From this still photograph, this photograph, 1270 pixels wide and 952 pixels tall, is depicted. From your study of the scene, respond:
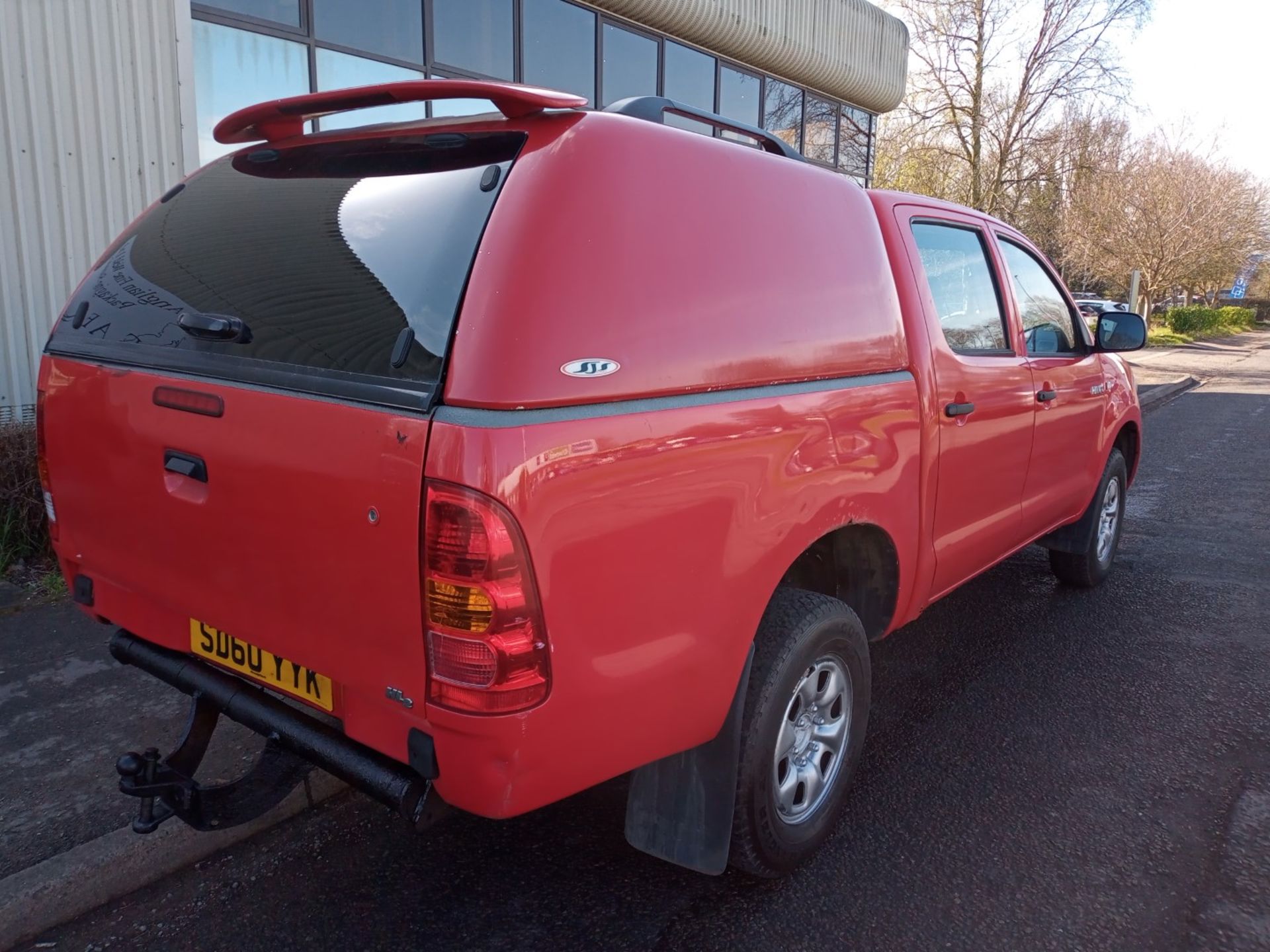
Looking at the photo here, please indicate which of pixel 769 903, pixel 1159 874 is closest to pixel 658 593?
pixel 769 903

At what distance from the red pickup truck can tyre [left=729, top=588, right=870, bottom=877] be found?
0.01 meters

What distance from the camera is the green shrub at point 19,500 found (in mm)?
4809

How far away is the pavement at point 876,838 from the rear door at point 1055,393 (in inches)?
30.6

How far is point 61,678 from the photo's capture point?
377 cm

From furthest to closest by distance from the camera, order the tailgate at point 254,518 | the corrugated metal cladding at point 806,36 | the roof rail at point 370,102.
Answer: the corrugated metal cladding at point 806,36 < the roof rail at point 370,102 < the tailgate at point 254,518

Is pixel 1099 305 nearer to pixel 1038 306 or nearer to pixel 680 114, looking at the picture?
pixel 1038 306

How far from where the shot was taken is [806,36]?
1293 cm

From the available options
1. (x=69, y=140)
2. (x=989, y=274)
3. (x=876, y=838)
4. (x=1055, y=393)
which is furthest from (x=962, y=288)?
(x=69, y=140)

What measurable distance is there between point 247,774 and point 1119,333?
423 centimetres

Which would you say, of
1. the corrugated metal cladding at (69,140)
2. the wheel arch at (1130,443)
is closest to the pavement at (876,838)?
the wheel arch at (1130,443)

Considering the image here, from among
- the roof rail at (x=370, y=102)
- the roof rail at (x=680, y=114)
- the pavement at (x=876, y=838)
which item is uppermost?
the roof rail at (x=680, y=114)

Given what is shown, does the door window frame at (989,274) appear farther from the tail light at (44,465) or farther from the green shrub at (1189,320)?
the green shrub at (1189,320)

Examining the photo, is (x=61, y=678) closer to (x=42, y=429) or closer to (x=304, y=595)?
(x=42, y=429)

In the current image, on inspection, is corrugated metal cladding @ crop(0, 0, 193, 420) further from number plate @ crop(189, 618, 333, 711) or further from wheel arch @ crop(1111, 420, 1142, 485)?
wheel arch @ crop(1111, 420, 1142, 485)
